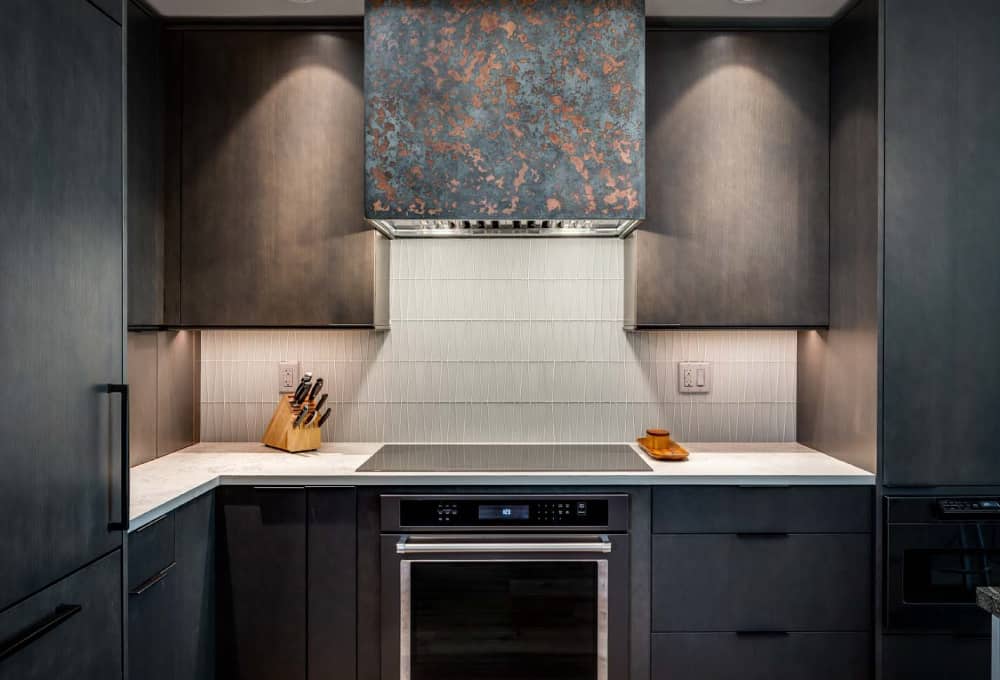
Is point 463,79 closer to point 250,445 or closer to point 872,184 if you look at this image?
point 872,184

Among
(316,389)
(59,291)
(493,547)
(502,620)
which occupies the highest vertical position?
(59,291)

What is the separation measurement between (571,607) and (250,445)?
1.39 m

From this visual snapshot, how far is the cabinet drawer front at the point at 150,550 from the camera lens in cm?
150

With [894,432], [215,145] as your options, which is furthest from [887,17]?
[215,145]

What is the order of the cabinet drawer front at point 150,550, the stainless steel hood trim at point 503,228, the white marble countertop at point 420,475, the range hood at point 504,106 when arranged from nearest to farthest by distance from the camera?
1. the cabinet drawer front at point 150,550
2. the white marble countertop at point 420,475
3. the range hood at point 504,106
4. the stainless steel hood trim at point 503,228

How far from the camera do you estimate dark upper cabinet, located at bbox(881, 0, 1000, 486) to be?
190cm

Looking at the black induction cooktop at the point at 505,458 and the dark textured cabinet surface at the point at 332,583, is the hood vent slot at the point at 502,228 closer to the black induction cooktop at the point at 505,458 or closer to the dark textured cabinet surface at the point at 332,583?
the black induction cooktop at the point at 505,458

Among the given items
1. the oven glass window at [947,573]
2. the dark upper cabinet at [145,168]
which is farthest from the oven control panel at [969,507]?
the dark upper cabinet at [145,168]

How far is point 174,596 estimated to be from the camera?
169 centimetres

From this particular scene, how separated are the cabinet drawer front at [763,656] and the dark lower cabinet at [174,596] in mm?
1413

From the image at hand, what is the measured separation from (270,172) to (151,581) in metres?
1.36

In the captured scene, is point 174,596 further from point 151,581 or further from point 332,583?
point 332,583

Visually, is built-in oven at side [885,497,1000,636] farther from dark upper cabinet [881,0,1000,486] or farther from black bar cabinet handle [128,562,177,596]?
black bar cabinet handle [128,562,177,596]

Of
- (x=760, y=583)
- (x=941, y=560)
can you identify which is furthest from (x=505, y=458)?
(x=941, y=560)
